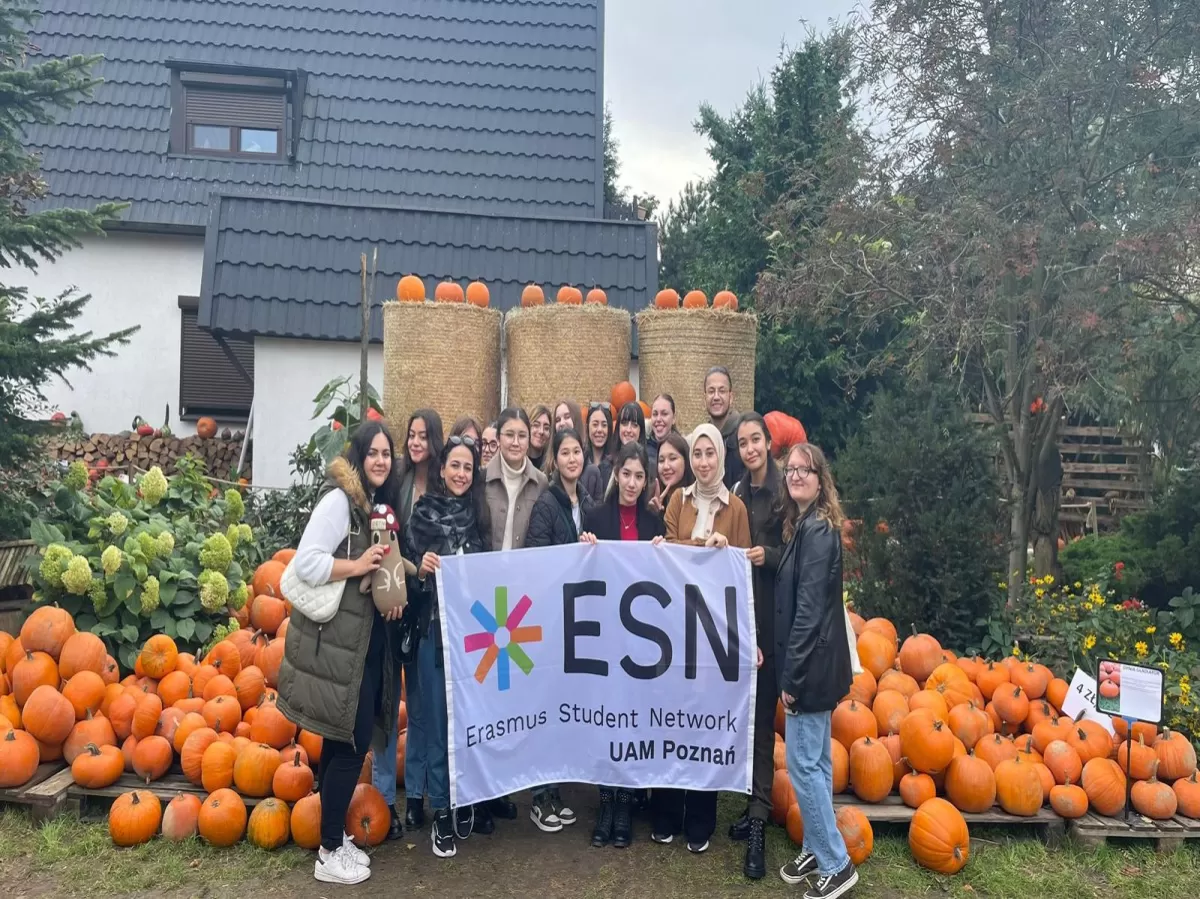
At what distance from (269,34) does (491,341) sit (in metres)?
9.32

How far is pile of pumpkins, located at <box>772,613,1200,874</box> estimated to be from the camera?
412cm

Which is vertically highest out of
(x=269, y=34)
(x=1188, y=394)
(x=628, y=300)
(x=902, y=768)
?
(x=269, y=34)

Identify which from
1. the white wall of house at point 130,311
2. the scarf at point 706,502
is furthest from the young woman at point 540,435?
the white wall of house at point 130,311

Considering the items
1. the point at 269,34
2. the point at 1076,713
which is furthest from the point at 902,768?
the point at 269,34

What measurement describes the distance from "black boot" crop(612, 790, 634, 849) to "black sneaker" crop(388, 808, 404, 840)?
93cm

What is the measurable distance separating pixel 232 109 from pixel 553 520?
36.4ft

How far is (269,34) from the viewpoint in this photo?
1352 centimetres

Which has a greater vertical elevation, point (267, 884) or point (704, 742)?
point (704, 742)

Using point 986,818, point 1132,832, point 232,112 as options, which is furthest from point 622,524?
point 232,112

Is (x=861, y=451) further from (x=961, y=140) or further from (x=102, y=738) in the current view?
(x=102, y=738)

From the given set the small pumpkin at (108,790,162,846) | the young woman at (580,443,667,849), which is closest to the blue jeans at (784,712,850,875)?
the young woman at (580,443,667,849)

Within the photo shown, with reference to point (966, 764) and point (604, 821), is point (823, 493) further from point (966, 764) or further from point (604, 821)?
point (604, 821)

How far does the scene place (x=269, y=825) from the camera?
4.00m

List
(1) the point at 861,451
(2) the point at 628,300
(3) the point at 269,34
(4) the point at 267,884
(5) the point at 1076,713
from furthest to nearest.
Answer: (3) the point at 269,34 → (2) the point at 628,300 → (1) the point at 861,451 → (5) the point at 1076,713 → (4) the point at 267,884
